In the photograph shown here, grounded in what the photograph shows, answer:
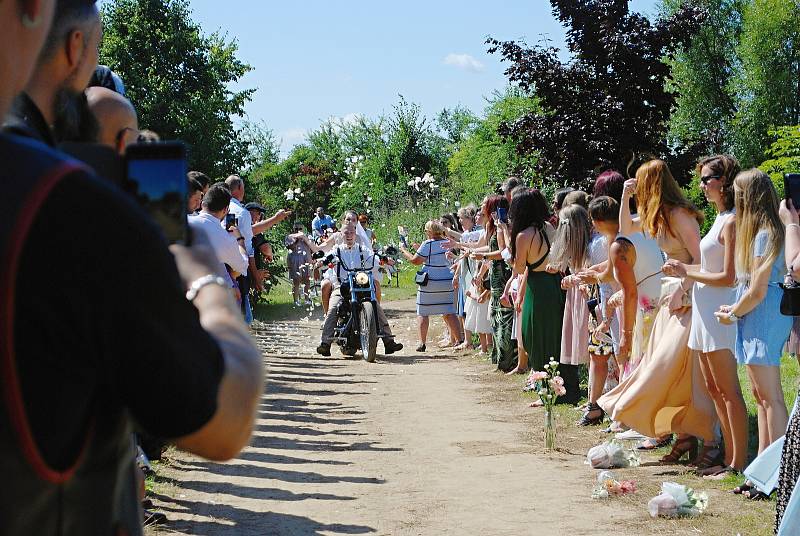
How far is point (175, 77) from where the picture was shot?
2812 cm

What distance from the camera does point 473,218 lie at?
17.8 meters

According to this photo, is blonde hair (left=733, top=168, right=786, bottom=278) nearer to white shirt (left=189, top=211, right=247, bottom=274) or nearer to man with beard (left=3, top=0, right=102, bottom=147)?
white shirt (left=189, top=211, right=247, bottom=274)

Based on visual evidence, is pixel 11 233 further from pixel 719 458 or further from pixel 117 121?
pixel 719 458

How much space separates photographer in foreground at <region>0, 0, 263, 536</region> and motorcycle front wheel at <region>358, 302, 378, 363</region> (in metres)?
14.7

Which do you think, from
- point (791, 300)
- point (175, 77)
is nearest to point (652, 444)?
point (791, 300)

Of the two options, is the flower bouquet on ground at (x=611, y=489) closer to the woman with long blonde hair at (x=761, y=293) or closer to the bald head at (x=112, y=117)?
the woman with long blonde hair at (x=761, y=293)

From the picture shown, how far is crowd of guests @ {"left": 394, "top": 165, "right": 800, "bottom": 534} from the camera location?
684cm

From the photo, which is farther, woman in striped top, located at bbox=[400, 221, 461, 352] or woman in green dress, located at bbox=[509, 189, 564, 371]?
woman in striped top, located at bbox=[400, 221, 461, 352]

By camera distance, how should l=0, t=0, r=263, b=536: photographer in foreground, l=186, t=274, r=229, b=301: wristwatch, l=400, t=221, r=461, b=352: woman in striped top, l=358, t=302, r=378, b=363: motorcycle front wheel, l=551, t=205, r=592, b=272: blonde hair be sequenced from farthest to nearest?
1. l=400, t=221, r=461, b=352: woman in striped top
2. l=358, t=302, r=378, b=363: motorcycle front wheel
3. l=551, t=205, r=592, b=272: blonde hair
4. l=186, t=274, r=229, b=301: wristwatch
5. l=0, t=0, r=263, b=536: photographer in foreground

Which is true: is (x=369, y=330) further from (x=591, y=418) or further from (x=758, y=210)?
(x=758, y=210)

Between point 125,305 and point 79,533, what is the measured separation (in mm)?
311

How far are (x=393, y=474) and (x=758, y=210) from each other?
3.36 m

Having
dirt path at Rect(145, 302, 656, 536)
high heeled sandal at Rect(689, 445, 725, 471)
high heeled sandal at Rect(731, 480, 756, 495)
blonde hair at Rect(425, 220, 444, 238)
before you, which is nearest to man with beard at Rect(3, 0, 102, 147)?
dirt path at Rect(145, 302, 656, 536)

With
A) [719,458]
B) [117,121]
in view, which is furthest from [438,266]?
[117,121]
